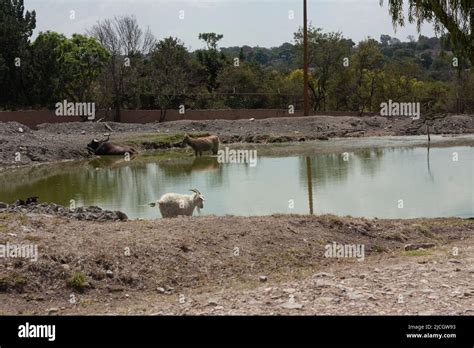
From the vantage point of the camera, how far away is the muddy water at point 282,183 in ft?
52.4

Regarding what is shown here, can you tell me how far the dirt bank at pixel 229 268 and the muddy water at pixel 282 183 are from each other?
3.56 m

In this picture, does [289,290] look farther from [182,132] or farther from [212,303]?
[182,132]

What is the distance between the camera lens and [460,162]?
2552 cm

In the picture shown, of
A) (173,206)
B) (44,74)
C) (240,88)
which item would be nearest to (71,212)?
(173,206)

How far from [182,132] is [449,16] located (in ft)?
86.4

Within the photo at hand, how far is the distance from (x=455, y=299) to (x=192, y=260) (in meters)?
3.73

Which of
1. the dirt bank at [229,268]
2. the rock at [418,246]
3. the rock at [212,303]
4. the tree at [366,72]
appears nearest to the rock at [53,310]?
the dirt bank at [229,268]

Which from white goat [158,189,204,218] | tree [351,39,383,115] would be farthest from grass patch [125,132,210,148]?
tree [351,39,383,115]

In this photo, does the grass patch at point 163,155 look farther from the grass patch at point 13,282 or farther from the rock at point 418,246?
the grass patch at point 13,282

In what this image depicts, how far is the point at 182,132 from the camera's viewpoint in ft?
136

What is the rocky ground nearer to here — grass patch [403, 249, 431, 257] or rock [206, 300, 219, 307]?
grass patch [403, 249, 431, 257]

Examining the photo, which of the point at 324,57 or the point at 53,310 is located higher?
the point at 324,57

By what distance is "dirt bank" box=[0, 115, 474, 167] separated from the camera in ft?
103
